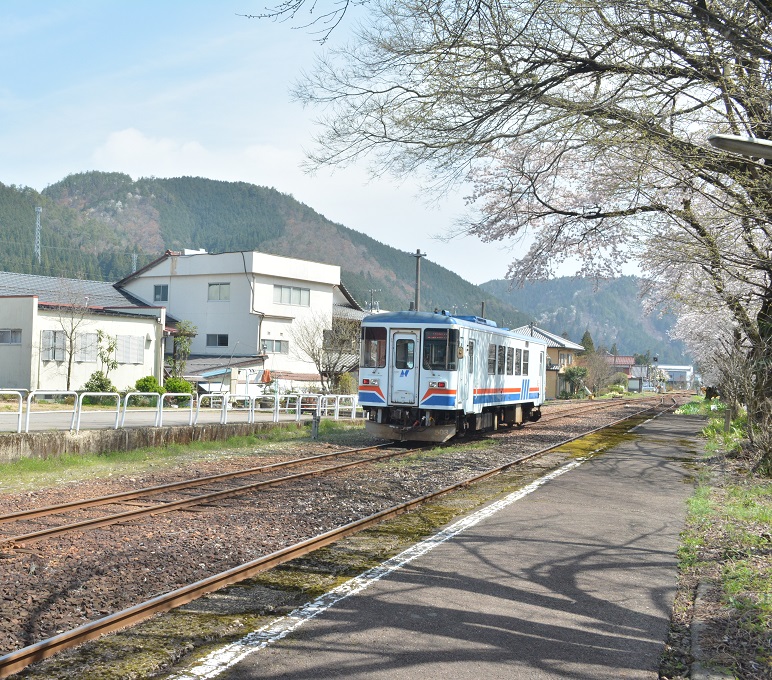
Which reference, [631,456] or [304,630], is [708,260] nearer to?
[631,456]

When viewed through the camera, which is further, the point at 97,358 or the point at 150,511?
the point at 97,358

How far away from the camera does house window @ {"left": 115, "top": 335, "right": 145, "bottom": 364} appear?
3484 centimetres

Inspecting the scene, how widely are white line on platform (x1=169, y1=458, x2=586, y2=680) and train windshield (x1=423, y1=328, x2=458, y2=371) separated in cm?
856

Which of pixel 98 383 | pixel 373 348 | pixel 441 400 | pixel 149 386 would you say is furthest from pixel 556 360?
pixel 441 400

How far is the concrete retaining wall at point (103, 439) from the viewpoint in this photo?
13625 mm

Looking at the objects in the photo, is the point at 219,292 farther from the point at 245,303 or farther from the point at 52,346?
the point at 52,346

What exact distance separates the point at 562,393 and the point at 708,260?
201 feet

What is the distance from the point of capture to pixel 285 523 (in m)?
8.99

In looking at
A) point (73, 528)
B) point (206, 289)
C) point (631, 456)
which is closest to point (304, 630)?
point (73, 528)

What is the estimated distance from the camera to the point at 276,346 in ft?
142

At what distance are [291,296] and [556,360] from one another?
4171 cm

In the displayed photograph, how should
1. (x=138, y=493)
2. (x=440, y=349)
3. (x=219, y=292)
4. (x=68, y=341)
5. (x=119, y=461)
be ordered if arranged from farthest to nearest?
(x=219, y=292) → (x=68, y=341) → (x=440, y=349) → (x=119, y=461) → (x=138, y=493)

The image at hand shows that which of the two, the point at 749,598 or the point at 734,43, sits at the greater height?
the point at 734,43

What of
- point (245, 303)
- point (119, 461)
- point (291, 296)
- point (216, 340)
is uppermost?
point (291, 296)
